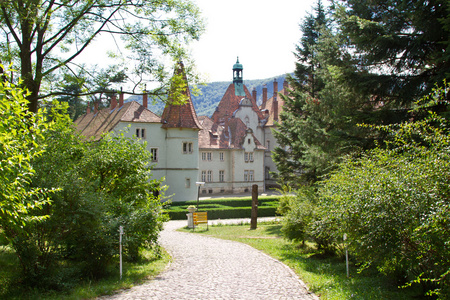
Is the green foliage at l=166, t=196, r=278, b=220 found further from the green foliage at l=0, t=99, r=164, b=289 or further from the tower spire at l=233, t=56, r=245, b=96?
the tower spire at l=233, t=56, r=245, b=96

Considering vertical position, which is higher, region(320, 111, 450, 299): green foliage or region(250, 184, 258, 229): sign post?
region(320, 111, 450, 299): green foliage

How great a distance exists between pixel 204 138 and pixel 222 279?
4177 centimetres

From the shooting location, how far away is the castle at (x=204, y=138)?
38188 mm

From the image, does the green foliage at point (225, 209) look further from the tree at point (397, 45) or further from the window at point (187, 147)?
the tree at point (397, 45)

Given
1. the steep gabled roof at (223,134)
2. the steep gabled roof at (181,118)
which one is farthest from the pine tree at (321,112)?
the steep gabled roof at (223,134)

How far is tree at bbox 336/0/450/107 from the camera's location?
453 inches

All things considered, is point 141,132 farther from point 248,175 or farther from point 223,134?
point 248,175

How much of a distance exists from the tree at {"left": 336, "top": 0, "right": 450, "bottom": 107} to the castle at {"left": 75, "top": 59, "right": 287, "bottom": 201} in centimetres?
1921

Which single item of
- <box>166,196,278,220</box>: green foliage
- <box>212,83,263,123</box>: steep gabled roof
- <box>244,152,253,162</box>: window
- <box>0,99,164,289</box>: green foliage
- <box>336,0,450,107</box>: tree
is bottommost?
<box>166,196,278,220</box>: green foliage

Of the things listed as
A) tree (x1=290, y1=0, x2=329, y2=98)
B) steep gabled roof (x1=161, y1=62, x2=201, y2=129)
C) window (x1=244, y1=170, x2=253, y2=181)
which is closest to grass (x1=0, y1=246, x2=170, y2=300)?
tree (x1=290, y1=0, x2=329, y2=98)

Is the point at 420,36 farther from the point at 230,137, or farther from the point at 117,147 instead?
the point at 230,137

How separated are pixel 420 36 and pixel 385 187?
6.74 meters

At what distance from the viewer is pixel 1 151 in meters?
5.33

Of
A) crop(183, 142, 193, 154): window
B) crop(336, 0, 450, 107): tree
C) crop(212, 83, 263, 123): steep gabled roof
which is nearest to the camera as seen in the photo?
crop(336, 0, 450, 107): tree
